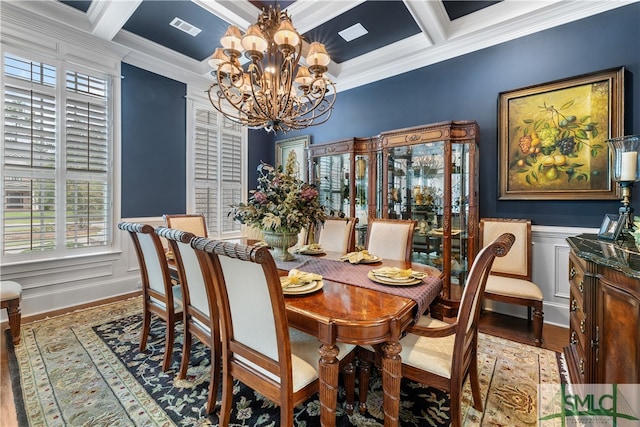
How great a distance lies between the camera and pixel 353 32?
317 cm

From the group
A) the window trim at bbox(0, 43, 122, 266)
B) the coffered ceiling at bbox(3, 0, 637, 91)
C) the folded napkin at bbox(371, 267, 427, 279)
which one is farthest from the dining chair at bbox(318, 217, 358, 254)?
the window trim at bbox(0, 43, 122, 266)

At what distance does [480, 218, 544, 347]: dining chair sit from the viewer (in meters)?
2.29

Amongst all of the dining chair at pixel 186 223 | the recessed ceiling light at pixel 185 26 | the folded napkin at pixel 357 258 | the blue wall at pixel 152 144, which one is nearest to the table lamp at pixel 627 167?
the folded napkin at pixel 357 258

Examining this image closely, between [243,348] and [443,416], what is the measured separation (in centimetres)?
117

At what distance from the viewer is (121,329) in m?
2.51

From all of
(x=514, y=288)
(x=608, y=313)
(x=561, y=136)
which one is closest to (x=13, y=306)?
(x=608, y=313)

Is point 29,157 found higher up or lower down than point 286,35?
lower down

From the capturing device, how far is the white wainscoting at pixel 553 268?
2.62 metres

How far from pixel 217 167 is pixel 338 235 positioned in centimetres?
259

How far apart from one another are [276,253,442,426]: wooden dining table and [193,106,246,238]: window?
327 cm

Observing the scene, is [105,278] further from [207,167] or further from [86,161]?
[207,167]

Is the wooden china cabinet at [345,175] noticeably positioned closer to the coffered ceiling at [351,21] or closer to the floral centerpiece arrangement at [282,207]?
the coffered ceiling at [351,21]

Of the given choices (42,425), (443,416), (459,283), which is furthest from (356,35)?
(42,425)

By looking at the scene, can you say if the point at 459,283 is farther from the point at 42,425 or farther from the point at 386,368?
the point at 42,425
